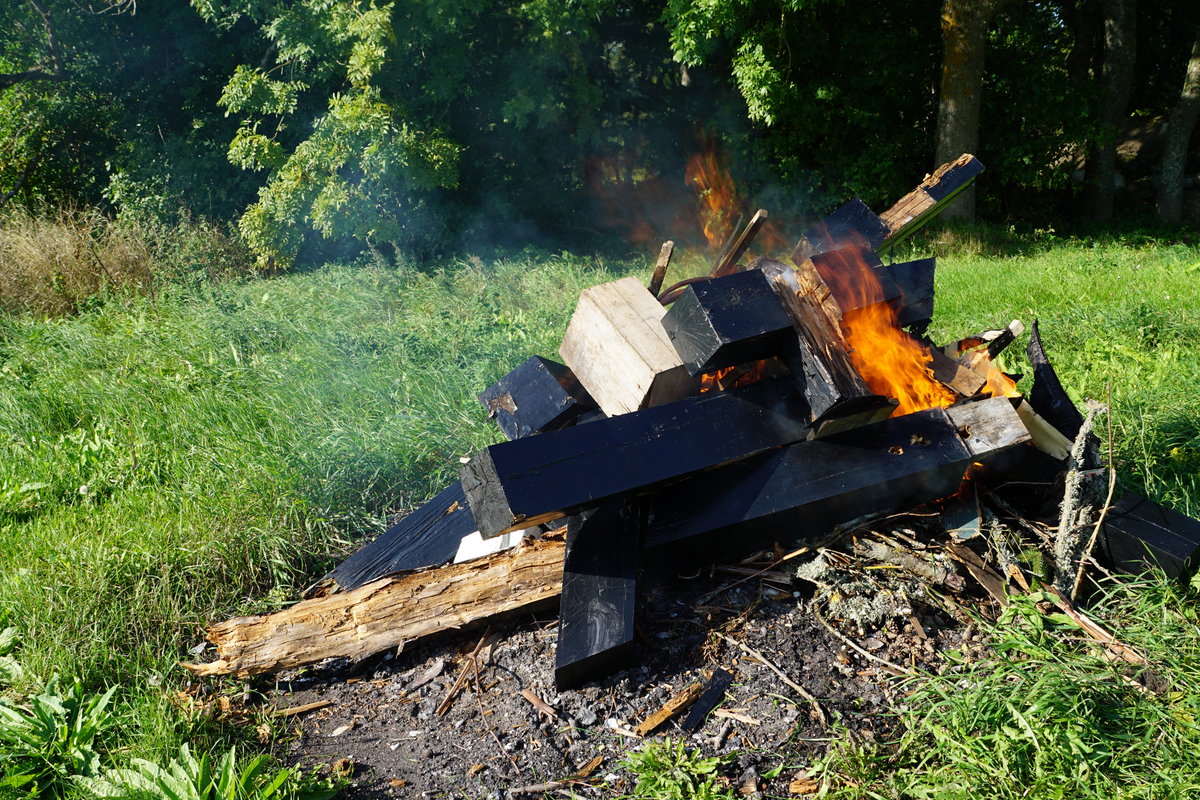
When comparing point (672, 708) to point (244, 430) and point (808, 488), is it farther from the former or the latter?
point (244, 430)

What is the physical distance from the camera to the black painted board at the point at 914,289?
3.43 m

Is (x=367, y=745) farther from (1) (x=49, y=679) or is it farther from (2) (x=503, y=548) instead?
(1) (x=49, y=679)

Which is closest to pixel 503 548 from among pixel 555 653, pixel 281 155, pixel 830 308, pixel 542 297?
pixel 555 653

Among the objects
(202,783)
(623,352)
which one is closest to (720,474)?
(623,352)

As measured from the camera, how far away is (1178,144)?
38.6ft

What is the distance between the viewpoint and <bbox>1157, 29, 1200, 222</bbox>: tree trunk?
37.7 ft

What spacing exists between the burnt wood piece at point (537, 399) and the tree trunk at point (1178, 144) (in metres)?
12.5

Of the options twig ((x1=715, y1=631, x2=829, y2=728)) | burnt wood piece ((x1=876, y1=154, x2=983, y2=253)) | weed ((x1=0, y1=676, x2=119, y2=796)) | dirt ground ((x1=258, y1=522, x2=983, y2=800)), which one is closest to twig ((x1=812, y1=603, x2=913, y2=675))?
dirt ground ((x1=258, y1=522, x2=983, y2=800))

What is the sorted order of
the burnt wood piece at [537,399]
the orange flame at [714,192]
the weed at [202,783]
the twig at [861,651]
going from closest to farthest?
the weed at [202,783], the twig at [861,651], the burnt wood piece at [537,399], the orange flame at [714,192]

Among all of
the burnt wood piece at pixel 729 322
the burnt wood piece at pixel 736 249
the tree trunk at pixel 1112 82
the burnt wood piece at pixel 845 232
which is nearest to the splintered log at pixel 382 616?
the burnt wood piece at pixel 729 322

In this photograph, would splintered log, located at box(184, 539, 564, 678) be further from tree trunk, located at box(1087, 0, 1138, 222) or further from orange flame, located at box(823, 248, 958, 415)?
tree trunk, located at box(1087, 0, 1138, 222)

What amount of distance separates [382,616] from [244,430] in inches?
86.2

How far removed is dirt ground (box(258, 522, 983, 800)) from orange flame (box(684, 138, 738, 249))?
10.4 metres

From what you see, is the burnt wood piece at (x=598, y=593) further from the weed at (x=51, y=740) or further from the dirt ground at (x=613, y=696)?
the weed at (x=51, y=740)
